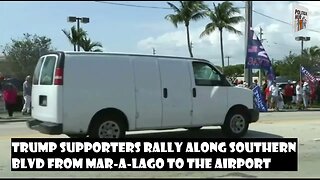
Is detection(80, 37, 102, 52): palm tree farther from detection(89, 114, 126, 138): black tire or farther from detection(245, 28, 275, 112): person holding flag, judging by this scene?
detection(89, 114, 126, 138): black tire

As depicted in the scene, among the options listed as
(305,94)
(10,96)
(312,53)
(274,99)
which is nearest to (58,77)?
(10,96)

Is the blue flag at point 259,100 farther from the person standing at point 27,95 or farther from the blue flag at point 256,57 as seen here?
the person standing at point 27,95

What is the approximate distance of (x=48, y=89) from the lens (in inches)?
408

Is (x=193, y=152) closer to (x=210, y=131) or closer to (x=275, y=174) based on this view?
(x=275, y=174)

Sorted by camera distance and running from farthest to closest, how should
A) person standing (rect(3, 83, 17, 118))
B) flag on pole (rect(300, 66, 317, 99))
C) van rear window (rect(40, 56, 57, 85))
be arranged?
flag on pole (rect(300, 66, 317, 99)) → person standing (rect(3, 83, 17, 118)) → van rear window (rect(40, 56, 57, 85))

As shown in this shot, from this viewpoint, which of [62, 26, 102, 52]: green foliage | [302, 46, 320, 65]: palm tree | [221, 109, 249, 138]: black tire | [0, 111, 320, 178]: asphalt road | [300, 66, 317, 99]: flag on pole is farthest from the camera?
[302, 46, 320, 65]: palm tree

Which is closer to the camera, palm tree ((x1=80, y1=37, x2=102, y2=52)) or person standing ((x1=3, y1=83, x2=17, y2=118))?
person standing ((x1=3, y1=83, x2=17, y2=118))

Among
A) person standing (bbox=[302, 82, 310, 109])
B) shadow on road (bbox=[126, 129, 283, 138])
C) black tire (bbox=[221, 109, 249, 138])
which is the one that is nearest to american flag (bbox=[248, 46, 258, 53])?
person standing (bbox=[302, 82, 310, 109])

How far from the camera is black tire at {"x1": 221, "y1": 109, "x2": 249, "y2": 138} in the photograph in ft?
39.9

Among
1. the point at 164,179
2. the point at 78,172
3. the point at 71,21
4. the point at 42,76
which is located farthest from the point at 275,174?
the point at 71,21

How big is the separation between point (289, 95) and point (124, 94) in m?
21.2

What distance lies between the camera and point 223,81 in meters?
12.1

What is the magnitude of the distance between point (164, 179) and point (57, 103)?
11.4 ft

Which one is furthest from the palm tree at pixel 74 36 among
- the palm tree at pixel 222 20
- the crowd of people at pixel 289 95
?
the crowd of people at pixel 289 95
